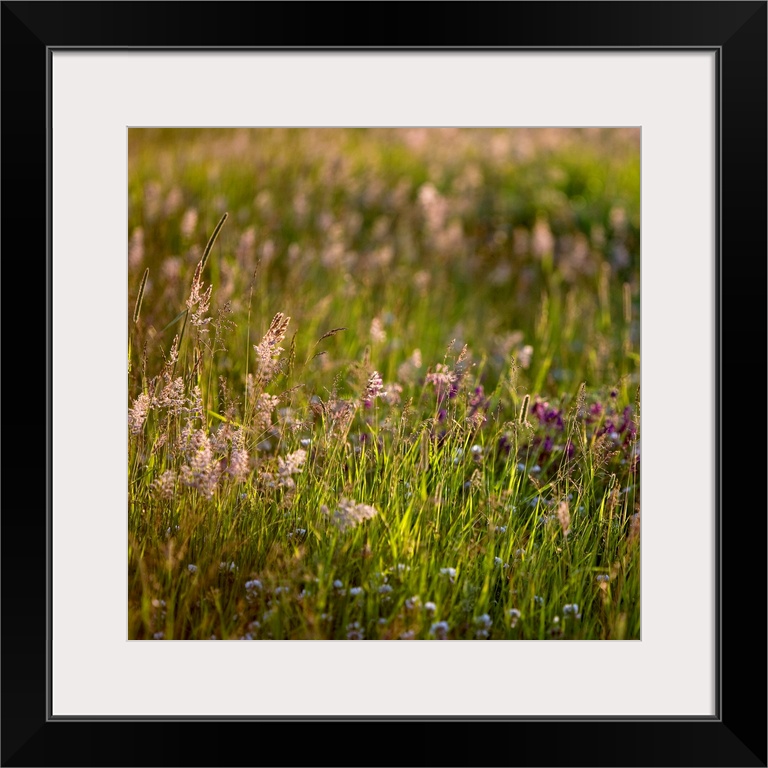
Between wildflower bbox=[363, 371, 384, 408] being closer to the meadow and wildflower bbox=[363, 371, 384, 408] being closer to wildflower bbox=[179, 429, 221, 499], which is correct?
the meadow

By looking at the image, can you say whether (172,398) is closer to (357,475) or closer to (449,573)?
(357,475)

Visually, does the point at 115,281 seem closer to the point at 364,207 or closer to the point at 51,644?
the point at 51,644

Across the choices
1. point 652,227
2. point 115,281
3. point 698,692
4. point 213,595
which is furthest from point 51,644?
point 652,227

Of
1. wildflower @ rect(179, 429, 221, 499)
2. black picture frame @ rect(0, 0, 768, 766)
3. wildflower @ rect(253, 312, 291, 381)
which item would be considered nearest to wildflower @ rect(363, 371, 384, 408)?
wildflower @ rect(253, 312, 291, 381)

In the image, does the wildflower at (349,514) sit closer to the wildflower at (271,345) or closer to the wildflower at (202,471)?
the wildflower at (202,471)

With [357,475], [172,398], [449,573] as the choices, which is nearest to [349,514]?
[357,475]

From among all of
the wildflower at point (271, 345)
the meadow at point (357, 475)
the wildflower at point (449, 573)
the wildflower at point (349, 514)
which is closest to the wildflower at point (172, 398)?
the meadow at point (357, 475)

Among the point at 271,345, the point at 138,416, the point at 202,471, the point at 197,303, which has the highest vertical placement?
the point at 197,303
